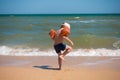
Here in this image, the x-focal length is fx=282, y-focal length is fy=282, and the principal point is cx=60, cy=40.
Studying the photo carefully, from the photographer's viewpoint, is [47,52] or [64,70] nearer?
[64,70]

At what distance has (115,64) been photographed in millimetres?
3645

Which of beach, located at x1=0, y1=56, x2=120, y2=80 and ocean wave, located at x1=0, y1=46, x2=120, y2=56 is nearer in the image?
beach, located at x1=0, y1=56, x2=120, y2=80

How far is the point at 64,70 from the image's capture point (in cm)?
322

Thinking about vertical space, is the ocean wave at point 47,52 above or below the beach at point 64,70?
below

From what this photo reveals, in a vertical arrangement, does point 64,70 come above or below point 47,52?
above

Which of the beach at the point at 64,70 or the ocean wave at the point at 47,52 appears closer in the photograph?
the beach at the point at 64,70

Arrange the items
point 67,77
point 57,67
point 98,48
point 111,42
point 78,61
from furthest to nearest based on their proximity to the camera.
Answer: point 111,42, point 98,48, point 78,61, point 57,67, point 67,77

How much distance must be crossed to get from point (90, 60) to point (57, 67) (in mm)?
718

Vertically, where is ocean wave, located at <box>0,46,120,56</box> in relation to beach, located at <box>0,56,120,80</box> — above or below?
below

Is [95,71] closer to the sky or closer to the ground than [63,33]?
closer to the ground

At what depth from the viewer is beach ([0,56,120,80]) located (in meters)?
2.84

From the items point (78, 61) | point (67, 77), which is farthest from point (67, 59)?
point (67, 77)

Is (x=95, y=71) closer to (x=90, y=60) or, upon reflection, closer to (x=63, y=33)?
(x=63, y=33)

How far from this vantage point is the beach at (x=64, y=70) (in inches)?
112
